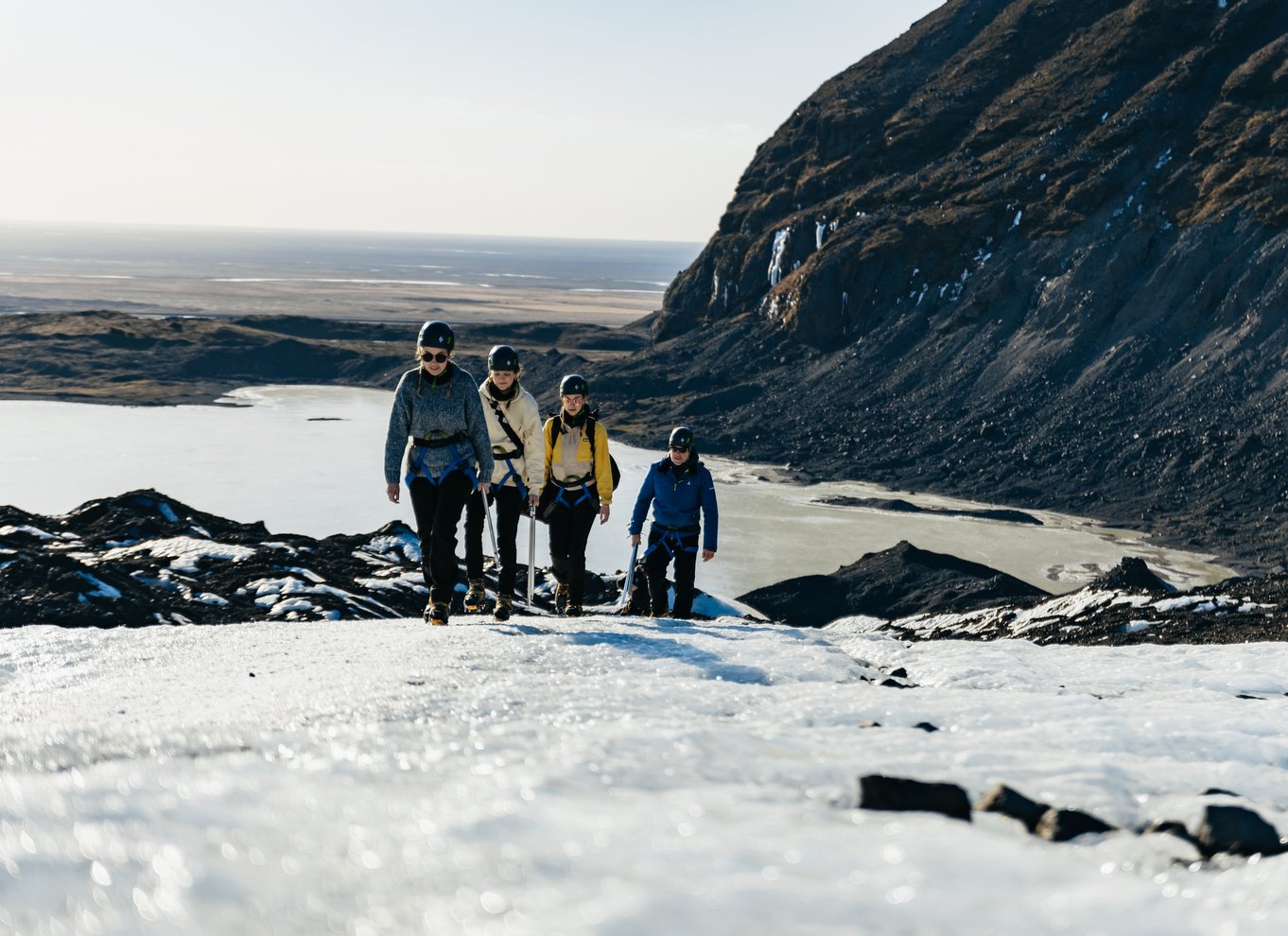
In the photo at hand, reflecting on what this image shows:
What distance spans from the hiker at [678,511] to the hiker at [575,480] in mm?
915

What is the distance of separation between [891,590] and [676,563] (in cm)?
1567

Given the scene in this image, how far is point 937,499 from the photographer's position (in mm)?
42469

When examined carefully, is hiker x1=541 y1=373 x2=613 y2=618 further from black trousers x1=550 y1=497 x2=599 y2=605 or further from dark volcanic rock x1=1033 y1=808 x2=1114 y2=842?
dark volcanic rock x1=1033 y1=808 x2=1114 y2=842

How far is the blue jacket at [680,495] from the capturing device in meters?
10.8

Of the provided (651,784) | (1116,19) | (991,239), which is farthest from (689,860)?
(1116,19)

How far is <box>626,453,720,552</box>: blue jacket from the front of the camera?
35.3 ft

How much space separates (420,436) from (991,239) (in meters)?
53.5

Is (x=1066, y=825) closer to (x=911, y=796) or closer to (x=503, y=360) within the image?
(x=911, y=796)

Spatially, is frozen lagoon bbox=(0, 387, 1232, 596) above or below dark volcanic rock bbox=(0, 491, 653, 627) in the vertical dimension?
below

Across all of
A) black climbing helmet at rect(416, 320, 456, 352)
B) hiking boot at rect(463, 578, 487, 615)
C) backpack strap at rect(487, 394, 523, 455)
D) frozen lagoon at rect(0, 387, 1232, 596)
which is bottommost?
frozen lagoon at rect(0, 387, 1232, 596)

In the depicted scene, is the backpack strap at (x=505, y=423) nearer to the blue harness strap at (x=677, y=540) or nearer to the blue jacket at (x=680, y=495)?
the blue jacket at (x=680, y=495)

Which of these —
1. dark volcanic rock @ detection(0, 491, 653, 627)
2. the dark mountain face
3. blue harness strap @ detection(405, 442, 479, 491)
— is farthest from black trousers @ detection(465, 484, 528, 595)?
the dark mountain face

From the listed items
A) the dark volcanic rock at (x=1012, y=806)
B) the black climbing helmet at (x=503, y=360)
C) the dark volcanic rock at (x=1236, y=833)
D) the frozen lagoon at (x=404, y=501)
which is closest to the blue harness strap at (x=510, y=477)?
the black climbing helmet at (x=503, y=360)

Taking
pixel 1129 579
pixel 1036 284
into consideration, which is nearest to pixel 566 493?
pixel 1129 579
